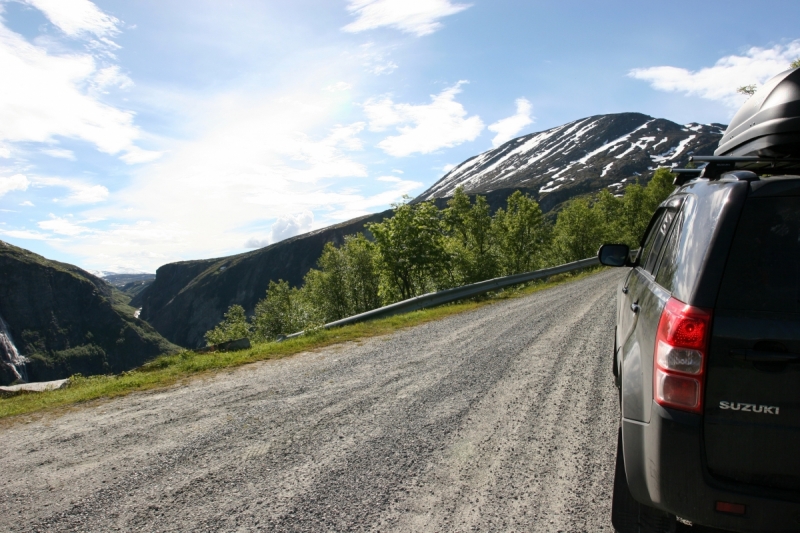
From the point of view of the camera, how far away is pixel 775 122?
348 centimetres

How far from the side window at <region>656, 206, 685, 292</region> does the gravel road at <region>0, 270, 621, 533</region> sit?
1.63 meters

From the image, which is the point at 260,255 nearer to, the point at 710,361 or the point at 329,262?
the point at 329,262

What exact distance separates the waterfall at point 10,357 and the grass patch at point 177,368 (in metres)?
150

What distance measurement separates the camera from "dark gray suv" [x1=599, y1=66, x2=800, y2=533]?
207cm

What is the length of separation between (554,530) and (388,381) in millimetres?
3589

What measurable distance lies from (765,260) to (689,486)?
112cm

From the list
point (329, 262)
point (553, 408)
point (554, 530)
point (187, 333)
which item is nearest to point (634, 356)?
point (554, 530)

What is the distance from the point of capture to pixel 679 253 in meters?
2.69

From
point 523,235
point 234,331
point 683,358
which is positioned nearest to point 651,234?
point 683,358

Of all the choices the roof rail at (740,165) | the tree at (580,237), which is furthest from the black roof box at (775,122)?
the tree at (580,237)

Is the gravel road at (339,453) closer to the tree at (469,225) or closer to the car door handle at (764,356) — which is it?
the car door handle at (764,356)

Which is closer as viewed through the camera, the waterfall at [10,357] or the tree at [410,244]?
the tree at [410,244]

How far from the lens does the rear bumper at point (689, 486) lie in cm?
210

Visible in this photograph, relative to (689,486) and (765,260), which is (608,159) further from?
(689,486)
